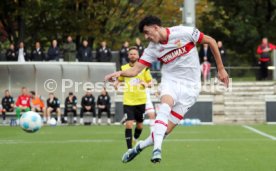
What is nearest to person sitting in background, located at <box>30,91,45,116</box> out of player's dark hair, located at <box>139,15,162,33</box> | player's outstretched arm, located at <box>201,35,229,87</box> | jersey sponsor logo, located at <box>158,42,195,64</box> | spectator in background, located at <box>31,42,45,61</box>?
spectator in background, located at <box>31,42,45,61</box>

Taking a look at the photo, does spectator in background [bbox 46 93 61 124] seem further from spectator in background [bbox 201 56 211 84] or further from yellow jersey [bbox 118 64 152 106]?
yellow jersey [bbox 118 64 152 106]

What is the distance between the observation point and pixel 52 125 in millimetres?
32938

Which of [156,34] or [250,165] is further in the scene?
[250,165]

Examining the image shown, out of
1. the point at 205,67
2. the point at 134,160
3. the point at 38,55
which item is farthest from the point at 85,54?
the point at 134,160

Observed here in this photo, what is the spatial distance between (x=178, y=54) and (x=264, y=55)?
2638 cm

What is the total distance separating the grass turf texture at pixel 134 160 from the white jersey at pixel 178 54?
6.08 ft

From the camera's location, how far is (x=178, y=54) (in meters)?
12.0

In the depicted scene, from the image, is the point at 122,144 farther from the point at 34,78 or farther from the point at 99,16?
the point at 99,16

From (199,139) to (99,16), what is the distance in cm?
2254

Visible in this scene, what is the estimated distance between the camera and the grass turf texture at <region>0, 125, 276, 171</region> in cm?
1378

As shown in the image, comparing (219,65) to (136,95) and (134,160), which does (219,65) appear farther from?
(136,95)

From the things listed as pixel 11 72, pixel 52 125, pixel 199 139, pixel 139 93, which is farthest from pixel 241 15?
pixel 139 93

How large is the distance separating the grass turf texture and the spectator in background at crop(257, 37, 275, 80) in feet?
48.6

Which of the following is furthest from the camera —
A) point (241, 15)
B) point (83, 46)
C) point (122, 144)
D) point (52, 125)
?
point (241, 15)
